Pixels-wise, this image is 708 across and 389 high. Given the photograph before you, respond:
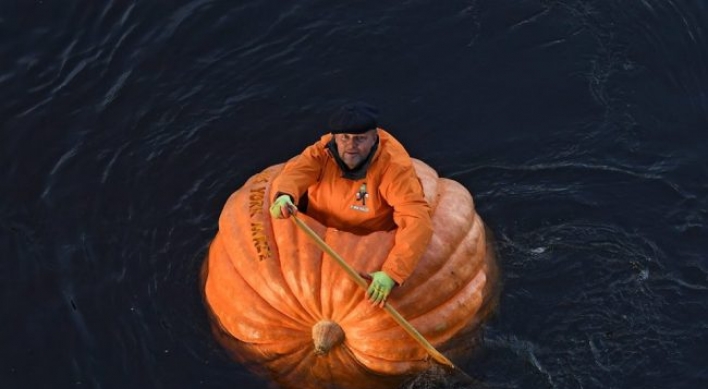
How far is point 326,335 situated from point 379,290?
0.73 m

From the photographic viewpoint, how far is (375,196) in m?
9.45

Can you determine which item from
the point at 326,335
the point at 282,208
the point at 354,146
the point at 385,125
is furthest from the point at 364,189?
the point at 385,125

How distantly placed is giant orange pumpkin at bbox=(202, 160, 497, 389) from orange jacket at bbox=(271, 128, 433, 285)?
301mm

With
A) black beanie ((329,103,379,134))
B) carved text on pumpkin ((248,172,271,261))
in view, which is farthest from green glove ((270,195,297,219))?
black beanie ((329,103,379,134))

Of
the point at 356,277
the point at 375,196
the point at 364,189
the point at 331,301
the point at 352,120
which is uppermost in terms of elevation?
the point at 352,120

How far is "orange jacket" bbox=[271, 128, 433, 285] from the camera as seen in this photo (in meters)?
9.02

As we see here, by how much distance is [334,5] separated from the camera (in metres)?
14.4

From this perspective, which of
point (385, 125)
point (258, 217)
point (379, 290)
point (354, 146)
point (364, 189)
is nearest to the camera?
point (379, 290)

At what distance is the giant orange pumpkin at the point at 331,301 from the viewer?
9117 mm

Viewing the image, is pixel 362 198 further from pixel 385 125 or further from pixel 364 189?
pixel 385 125

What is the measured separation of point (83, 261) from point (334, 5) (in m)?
5.52

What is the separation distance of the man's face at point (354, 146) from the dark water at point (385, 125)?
8.39 feet

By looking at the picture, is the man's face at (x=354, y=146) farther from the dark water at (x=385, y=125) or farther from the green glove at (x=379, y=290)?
the dark water at (x=385, y=125)

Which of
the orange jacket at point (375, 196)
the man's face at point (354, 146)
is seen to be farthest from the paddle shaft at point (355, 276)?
the man's face at point (354, 146)
